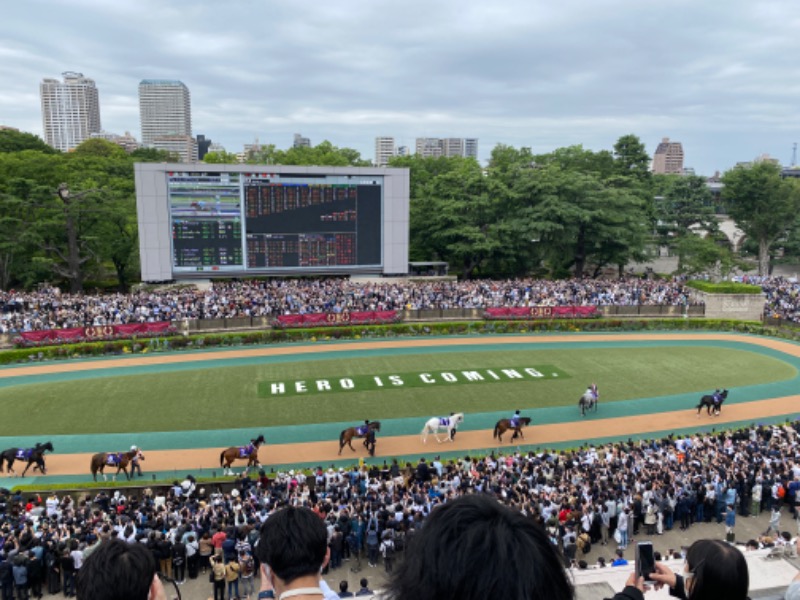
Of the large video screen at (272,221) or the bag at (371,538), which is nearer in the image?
the bag at (371,538)

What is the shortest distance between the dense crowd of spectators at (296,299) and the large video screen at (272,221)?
6.21ft

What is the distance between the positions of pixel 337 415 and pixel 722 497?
572 inches

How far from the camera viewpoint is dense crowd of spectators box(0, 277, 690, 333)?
3622cm

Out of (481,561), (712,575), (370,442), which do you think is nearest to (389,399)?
(370,442)

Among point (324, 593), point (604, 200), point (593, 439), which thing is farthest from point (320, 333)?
point (324, 593)

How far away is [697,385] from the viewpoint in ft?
96.1

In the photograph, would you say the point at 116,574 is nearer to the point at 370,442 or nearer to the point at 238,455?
the point at 238,455

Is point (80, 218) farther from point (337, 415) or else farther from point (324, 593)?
point (324, 593)

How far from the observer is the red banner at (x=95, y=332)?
33.5 m

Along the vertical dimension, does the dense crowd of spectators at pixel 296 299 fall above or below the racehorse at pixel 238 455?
above

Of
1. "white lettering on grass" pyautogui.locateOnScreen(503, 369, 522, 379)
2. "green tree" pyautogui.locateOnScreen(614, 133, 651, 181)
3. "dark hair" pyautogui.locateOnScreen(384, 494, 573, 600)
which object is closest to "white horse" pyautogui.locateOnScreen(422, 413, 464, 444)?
"white lettering on grass" pyautogui.locateOnScreen(503, 369, 522, 379)

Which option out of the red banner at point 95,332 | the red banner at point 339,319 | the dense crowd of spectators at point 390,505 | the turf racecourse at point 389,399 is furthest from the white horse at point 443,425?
the red banner at point 95,332

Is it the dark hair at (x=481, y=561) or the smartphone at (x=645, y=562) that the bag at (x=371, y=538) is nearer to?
the smartphone at (x=645, y=562)

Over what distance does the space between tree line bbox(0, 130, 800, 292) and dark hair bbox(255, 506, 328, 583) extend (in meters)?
47.2
